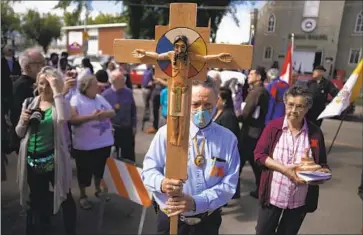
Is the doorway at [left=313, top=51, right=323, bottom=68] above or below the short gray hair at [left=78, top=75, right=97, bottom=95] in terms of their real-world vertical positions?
above

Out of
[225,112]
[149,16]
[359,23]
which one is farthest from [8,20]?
[225,112]

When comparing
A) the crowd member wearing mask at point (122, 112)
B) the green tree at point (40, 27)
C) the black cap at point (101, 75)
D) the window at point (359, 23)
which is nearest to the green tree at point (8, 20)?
the green tree at point (40, 27)

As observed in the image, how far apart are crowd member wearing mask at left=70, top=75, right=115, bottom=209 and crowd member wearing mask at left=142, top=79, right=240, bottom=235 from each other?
185cm

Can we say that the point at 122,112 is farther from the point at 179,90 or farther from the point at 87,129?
the point at 179,90

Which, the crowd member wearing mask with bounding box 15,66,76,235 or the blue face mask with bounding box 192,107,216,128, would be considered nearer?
the blue face mask with bounding box 192,107,216,128

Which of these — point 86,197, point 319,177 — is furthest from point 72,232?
point 319,177

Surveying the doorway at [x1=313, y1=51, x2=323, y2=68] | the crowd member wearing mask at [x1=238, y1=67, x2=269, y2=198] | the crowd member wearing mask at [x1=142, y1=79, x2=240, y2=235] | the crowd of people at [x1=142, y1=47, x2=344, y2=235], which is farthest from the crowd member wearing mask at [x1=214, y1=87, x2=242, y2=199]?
the doorway at [x1=313, y1=51, x2=323, y2=68]

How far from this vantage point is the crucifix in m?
1.51

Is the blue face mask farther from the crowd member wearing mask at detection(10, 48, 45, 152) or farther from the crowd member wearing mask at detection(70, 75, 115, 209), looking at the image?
the crowd member wearing mask at detection(10, 48, 45, 152)

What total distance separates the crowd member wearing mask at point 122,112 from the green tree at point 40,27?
137 ft

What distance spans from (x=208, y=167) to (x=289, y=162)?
2.82ft

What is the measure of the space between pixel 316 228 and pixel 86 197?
2.76 meters

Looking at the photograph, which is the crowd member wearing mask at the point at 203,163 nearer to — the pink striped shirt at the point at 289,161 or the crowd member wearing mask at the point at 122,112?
the pink striped shirt at the point at 289,161

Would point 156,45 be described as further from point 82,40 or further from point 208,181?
point 82,40
